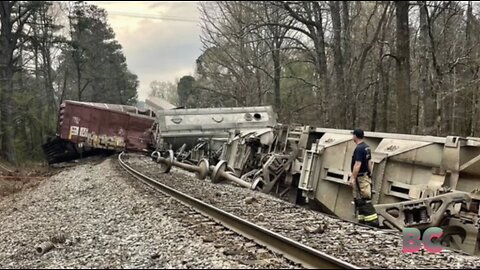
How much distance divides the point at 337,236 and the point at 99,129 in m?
20.2

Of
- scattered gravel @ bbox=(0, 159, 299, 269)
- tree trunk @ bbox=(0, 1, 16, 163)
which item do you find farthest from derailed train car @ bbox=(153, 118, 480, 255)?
tree trunk @ bbox=(0, 1, 16, 163)

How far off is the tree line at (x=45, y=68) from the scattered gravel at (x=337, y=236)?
22212 millimetres

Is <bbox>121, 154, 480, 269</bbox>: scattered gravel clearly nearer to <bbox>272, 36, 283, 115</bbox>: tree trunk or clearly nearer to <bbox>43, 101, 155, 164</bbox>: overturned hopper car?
<bbox>43, 101, 155, 164</bbox>: overturned hopper car

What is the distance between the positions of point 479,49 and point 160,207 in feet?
48.0

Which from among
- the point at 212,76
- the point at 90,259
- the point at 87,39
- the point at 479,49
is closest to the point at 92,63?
the point at 87,39

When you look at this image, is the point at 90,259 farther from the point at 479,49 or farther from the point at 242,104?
the point at 242,104

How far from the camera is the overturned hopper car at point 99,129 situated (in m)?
24.2

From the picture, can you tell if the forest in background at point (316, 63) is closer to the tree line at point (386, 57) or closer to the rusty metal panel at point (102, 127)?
the tree line at point (386, 57)

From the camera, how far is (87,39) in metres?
47.2

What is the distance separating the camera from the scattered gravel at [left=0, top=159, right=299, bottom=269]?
5.07 metres

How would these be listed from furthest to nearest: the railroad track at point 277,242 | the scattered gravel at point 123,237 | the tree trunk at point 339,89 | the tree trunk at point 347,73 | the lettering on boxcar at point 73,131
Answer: the lettering on boxcar at point 73,131
the tree trunk at point 339,89
the tree trunk at point 347,73
the scattered gravel at point 123,237
the railroad track at point 277,242

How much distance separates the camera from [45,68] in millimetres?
44031

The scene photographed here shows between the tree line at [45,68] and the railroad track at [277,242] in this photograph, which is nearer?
the railroad track at [277,242]

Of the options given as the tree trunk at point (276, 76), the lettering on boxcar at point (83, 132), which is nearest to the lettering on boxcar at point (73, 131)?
the lettering on boxcar at point (83, 132)
